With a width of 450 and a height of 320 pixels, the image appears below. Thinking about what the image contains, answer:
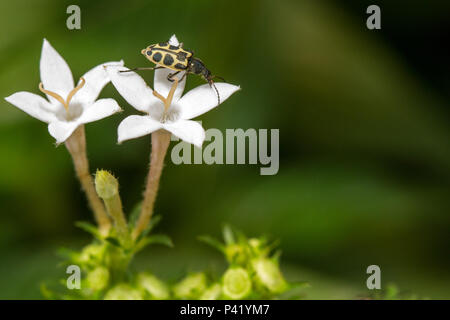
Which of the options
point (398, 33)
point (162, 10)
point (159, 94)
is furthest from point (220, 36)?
point (159, 94)

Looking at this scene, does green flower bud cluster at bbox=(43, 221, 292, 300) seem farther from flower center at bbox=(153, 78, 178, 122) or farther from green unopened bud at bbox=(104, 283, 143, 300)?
flower center at bbox=(153, 78, 178, 122)

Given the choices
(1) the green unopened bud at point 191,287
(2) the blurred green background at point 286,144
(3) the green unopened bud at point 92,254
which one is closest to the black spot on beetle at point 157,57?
(3) the green unopened bud at point 92,254

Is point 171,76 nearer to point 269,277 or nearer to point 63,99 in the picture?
point 63,99

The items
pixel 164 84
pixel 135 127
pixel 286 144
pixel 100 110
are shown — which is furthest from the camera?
pixel 286 144

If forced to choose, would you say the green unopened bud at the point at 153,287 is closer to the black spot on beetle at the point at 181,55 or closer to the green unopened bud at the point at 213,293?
the green unopened bud at the point at 213,293

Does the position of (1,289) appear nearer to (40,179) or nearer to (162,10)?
(40,179)

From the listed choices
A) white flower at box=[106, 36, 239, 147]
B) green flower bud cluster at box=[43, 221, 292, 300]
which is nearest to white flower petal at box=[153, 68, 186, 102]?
white flower at box=[106, 36, 239, 147]

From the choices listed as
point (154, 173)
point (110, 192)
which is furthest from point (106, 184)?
point (154, 173)
